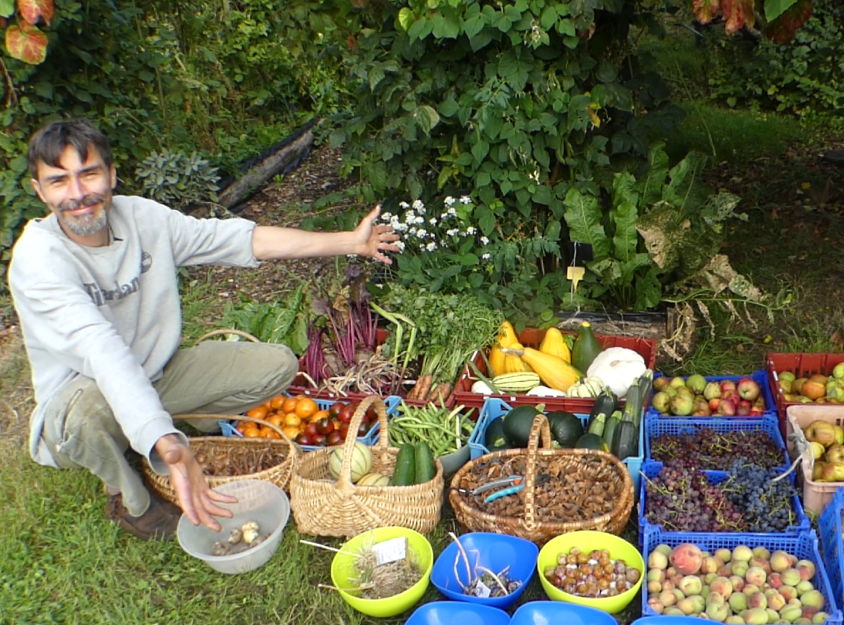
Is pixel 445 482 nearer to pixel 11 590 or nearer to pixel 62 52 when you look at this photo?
pixel 11 590

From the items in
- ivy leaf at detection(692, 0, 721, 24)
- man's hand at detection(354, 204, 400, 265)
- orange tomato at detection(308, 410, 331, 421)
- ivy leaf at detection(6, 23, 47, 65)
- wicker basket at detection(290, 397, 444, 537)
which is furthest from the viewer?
ivy leaf at detection(6, 23, 47, 65)

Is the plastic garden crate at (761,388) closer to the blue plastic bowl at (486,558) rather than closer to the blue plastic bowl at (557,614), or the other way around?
the blue plastic bowl at (486,558)

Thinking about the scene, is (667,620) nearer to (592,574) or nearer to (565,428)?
(592,574)

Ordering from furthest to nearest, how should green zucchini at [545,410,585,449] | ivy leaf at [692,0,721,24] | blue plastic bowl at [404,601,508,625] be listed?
green zucchini at [545,410,585,449] < ivy leaf at [692,0,721,24] < blue plastic bowl at [404,601,508,625]

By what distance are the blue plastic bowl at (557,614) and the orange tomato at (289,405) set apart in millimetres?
1766

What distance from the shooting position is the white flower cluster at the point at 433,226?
4449mm

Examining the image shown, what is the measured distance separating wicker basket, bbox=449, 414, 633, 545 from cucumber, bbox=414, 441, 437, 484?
0.34ft

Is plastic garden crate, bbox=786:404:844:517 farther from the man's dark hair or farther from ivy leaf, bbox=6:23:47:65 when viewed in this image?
ivy leaf, bbox=6:23:47:65

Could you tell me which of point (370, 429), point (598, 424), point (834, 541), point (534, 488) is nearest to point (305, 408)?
point (370, 429)

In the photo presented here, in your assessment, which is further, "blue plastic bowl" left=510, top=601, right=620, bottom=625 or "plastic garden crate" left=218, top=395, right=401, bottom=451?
"plastic garden crate" left=218, top=395, right=401, bottom=451

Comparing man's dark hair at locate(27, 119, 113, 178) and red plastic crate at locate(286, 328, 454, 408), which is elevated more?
man's dark hair at locate(27, 119, 113, 178)

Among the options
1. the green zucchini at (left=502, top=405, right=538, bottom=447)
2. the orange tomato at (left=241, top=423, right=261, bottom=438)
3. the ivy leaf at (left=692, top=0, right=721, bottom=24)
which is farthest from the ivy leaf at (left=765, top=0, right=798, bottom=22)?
the orange tomato at (left=241, top=423, right=261, bottom=438)

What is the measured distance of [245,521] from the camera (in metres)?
3.43

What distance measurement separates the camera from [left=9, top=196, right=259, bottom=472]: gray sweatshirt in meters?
2.81
